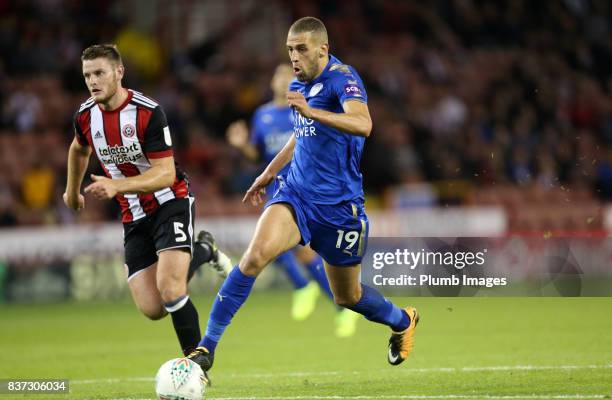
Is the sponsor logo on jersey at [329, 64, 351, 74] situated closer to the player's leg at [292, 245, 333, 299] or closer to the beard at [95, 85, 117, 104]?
the beard at [95, 85, 117, 104]

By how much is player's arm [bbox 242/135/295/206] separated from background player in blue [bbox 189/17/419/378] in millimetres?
307

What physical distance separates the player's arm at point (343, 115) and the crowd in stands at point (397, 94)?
8.52 m

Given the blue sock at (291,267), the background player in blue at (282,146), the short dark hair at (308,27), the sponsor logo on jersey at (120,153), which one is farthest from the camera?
the blue sock at (291,267)

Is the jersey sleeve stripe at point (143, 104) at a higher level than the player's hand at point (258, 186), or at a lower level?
higher

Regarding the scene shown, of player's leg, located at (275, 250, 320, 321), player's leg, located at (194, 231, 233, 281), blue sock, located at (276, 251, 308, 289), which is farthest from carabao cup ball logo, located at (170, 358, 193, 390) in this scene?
blue sock, located at (276, 251, 308, 289)

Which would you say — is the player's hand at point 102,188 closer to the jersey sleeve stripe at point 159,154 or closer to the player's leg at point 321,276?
the jersey sleeve stripe at point 159,154

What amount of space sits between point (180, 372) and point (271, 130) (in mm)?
5485

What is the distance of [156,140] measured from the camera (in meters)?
7.44

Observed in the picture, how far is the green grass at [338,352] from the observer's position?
7.56 metres

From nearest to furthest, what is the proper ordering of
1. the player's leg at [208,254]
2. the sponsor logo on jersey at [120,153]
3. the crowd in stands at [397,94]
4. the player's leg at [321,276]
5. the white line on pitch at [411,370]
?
the sponsor logo on jersey at [120,153] → the white line on pitch at [411,370] → the player's leg at [208,254] → the player's leg at [321,276] → the crowd in stands at [397,94]

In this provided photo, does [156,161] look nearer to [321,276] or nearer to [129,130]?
[129,130]

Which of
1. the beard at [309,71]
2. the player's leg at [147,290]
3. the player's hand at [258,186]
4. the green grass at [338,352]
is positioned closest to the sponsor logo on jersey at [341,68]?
the beard at [309,71]

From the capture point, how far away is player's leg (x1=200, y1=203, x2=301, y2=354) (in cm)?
703

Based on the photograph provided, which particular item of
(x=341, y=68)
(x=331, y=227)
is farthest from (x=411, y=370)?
(x=341, y=68)
